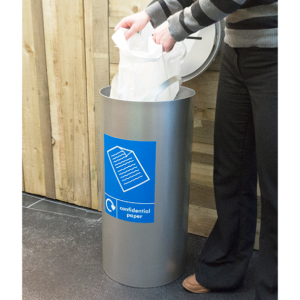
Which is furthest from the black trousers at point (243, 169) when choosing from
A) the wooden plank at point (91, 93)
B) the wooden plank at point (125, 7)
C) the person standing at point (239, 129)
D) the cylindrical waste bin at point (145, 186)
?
the wooden plank at point (91, 93)

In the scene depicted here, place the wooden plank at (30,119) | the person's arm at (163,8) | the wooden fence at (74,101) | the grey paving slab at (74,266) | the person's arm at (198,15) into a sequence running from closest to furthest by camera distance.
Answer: the person's arm at (198,15) → the person's arm at (163,8) → the grey paving slab at (74,266) → the wooden fence at (74,101) → the wooden plank at (30,119)

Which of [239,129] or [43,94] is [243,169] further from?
[43,94]

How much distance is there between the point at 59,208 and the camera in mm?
2109

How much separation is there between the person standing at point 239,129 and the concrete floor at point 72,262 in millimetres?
118

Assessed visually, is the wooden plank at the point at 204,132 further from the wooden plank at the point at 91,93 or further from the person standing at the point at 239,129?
the wooden plank at the point at 91,93

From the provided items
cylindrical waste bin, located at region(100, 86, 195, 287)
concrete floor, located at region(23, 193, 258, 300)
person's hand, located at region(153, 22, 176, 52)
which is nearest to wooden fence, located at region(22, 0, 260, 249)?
concrete floor, located at region(23, 193, 258, 300)

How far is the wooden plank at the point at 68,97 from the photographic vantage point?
182 centimetres

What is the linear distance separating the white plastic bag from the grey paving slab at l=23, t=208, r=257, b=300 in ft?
2.44

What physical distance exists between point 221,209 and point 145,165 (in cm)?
34

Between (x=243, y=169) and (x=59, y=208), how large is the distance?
1169 millimetres

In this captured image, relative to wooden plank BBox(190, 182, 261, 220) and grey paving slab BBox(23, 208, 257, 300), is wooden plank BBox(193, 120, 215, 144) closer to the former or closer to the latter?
wooden plank BBox(190, 182, 261, 220)

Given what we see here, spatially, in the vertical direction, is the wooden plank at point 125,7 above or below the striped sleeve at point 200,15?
above

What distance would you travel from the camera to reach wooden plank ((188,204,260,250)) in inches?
71.0

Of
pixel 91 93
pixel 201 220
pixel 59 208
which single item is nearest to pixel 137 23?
pixel 91 93
